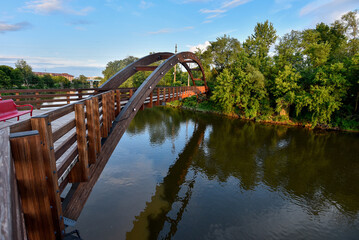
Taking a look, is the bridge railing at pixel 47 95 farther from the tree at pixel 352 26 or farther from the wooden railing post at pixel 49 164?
the tree at pixel 352 26

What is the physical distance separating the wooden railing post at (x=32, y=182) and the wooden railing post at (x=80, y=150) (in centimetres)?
139

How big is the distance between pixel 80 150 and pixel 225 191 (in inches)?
315

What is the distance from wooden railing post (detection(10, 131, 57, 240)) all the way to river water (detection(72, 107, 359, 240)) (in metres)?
5.59

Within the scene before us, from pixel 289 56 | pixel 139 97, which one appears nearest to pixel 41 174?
pixel 139 97

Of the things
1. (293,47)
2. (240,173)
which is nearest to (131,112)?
(240,173)

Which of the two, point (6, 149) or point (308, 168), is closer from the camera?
point (6, 149)

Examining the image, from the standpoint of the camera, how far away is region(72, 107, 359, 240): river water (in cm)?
708

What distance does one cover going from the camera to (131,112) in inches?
261

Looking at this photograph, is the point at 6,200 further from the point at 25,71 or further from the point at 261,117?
the point at 25,71

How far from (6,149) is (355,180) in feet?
50.6

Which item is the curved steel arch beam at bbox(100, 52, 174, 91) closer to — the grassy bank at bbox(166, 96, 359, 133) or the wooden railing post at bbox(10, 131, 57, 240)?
the wooden railing post at bbox(10, 131, 57, 240)

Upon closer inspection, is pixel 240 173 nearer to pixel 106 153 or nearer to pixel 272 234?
pixel 272 234

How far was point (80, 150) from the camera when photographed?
10.7 feet

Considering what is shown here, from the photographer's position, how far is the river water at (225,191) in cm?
708
